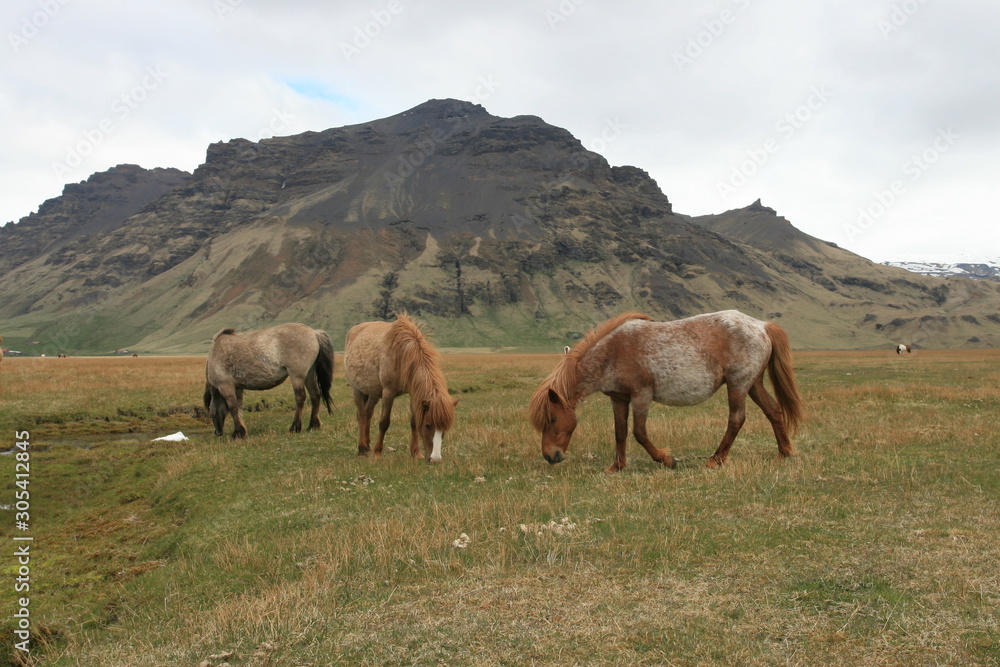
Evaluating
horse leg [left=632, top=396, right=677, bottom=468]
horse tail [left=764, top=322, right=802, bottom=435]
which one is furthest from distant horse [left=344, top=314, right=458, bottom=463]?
horse tail [left=764, top=322, right=802, bottom=435]

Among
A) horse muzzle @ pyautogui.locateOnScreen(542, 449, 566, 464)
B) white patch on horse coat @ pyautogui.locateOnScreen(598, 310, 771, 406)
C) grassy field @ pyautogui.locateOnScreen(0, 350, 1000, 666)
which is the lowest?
grassy field @ pyautogui.locateOnScreen(0, 350, 1000, 666)

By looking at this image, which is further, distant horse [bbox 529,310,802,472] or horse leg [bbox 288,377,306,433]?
horse leg [bbox 288,377,306,433]

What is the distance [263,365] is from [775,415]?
1398cm

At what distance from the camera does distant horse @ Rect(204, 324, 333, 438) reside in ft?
57.6

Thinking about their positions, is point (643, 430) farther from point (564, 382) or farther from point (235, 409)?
point (235, 409)

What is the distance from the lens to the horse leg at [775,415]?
11.7 metres

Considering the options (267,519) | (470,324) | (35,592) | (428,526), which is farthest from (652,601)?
(470,324)

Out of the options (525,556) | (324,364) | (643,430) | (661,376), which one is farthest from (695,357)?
(324,364)

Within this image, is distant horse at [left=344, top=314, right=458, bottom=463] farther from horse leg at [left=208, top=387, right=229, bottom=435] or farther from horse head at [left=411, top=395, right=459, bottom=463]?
horse leg at [left=208, top=387, right=229, bottom=435]

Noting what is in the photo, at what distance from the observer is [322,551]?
726 centimetres

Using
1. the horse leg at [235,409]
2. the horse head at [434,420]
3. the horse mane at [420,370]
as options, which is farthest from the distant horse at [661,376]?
the horse leg at [235,409]

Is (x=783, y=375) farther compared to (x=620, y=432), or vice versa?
(x=783, y=375)

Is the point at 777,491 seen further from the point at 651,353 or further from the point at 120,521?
the point at 120,521

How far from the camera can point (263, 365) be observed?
57.4 feet
